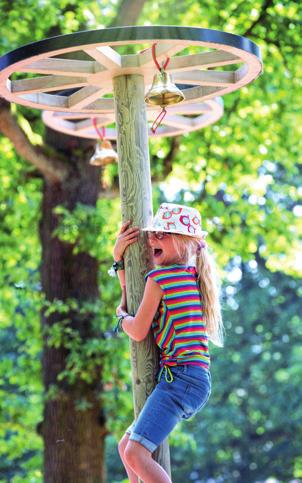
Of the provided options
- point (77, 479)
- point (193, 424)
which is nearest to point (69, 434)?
point (77, 479)

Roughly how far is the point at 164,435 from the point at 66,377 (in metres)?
4.64

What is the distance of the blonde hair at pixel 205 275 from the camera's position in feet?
14.6

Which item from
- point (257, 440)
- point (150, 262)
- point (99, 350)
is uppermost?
point (150, 262)

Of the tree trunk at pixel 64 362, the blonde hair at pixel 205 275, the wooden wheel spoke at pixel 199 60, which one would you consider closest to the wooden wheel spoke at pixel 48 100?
the wooden wheel spoke at pixel 199 60

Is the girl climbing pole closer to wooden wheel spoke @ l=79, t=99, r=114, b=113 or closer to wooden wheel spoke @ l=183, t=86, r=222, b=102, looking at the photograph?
wooden wheel spoke @ l=183, t=86, r=222, b=102

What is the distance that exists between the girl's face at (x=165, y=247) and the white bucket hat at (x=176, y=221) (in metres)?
0.05

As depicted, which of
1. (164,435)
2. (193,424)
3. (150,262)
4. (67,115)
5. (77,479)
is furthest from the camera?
(193,424)

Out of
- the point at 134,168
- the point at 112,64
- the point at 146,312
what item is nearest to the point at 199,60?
the point at 112,64

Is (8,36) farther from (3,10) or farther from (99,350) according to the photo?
(99,350)

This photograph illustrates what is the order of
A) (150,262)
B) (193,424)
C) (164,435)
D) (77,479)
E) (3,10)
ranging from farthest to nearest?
(193,424) < (3,10) < (77,479) < (150,262) < (164,435)

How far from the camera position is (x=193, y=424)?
1883cm

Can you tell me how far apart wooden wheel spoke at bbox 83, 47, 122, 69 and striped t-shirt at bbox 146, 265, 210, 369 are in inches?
41.2

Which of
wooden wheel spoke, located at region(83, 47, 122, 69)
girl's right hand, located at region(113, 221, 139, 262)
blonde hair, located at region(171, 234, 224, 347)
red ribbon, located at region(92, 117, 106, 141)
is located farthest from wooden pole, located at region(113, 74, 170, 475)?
red ribbon, located at region(92, 117, 106, 141)

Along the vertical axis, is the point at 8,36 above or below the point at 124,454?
above
